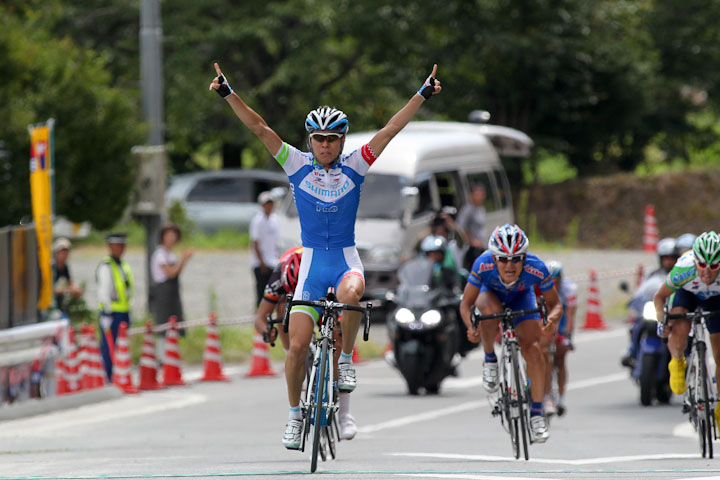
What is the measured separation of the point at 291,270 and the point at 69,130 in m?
10.8

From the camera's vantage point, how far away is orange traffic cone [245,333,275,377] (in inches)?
779

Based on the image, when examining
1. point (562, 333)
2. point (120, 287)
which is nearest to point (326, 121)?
point (562, 333)

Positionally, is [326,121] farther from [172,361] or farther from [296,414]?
[172,361]

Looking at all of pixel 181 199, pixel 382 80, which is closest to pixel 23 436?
pixel 181 199

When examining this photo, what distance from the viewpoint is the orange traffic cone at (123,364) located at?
17922mm

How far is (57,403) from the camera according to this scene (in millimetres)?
16594

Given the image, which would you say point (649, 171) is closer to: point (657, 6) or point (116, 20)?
point (657, 6)

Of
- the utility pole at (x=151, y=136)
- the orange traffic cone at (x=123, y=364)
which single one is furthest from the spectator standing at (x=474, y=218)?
the orange traffic cone at (x=123, y=364)

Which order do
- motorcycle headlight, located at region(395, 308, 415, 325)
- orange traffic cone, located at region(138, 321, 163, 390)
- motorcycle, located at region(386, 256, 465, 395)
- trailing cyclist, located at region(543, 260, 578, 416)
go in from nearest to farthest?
trailing cyclist, located at region(543, 260, 578, 416) → motorcycle headlight, located at region(395, 308, 415, 325) → motorcycle, located at region(386, 256, 465, 395) → orange traffic cone, located at region(138, 321, 163, 390)

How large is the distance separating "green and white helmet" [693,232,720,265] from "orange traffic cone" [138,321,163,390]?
8573 mm

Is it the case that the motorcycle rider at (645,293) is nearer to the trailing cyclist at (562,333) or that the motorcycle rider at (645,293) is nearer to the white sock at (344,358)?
the trailing cyclist at (562,333)

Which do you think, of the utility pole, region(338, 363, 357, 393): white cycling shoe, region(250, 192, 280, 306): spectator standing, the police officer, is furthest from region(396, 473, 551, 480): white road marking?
region(250, 192, 280, 306): spectator standing

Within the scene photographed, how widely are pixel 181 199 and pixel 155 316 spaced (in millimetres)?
13817

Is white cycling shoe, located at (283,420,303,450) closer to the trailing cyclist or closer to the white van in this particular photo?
the trailing cyclist
